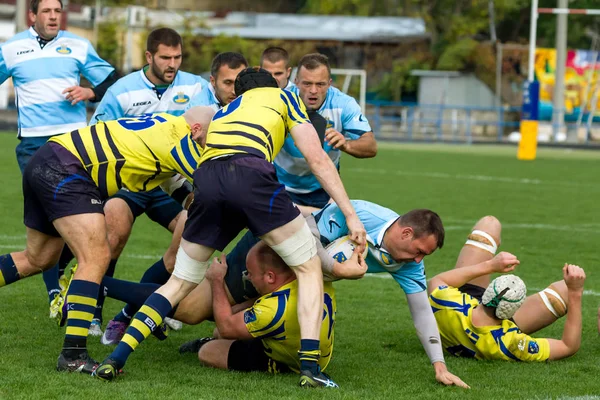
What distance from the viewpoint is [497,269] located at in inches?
246

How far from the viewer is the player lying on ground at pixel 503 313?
615cm

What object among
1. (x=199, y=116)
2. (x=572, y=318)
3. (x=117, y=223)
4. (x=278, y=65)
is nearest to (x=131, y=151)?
(x=199, y=116)

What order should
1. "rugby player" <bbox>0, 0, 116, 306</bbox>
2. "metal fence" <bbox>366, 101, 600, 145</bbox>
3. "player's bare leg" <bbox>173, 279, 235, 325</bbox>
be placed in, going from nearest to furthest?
"player's bare leg" <bbox>173, 279, 235, 325</bbox>
"rugby player" <bbox>0, 0, 116, 306</bbox>
"metal fence" <bbox>366, 101, 600, 145</bbox>

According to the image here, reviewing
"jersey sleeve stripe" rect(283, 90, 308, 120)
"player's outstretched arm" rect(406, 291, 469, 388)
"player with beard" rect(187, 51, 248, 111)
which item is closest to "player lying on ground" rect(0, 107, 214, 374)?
"jersey sleeve stripe" rect(283, 90, 308, 120)

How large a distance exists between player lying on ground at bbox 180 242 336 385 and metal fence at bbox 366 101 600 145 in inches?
1190

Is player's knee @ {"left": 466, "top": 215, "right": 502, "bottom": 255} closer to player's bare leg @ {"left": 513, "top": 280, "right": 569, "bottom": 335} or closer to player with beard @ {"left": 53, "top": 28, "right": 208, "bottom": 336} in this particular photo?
player's bare leg @ {"left": 513, "top": 280, "right": 569, "bottom": 335}

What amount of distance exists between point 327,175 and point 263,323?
3.07ft

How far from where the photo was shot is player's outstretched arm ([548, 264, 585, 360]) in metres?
6.16

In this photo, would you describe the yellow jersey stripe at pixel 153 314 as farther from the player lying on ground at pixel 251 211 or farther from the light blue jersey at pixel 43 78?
the light blue jersey at pixel 43 78

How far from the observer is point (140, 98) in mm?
7676

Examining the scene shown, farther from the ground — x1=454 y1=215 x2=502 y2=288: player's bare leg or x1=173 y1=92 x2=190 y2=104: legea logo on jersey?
x1=173 y1=92 x2=190 y2=104: legea logo on jersey

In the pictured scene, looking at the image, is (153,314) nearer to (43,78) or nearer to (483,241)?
(483,241)

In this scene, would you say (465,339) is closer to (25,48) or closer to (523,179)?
(25,48)

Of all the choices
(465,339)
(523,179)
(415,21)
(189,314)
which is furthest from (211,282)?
(415,21)
